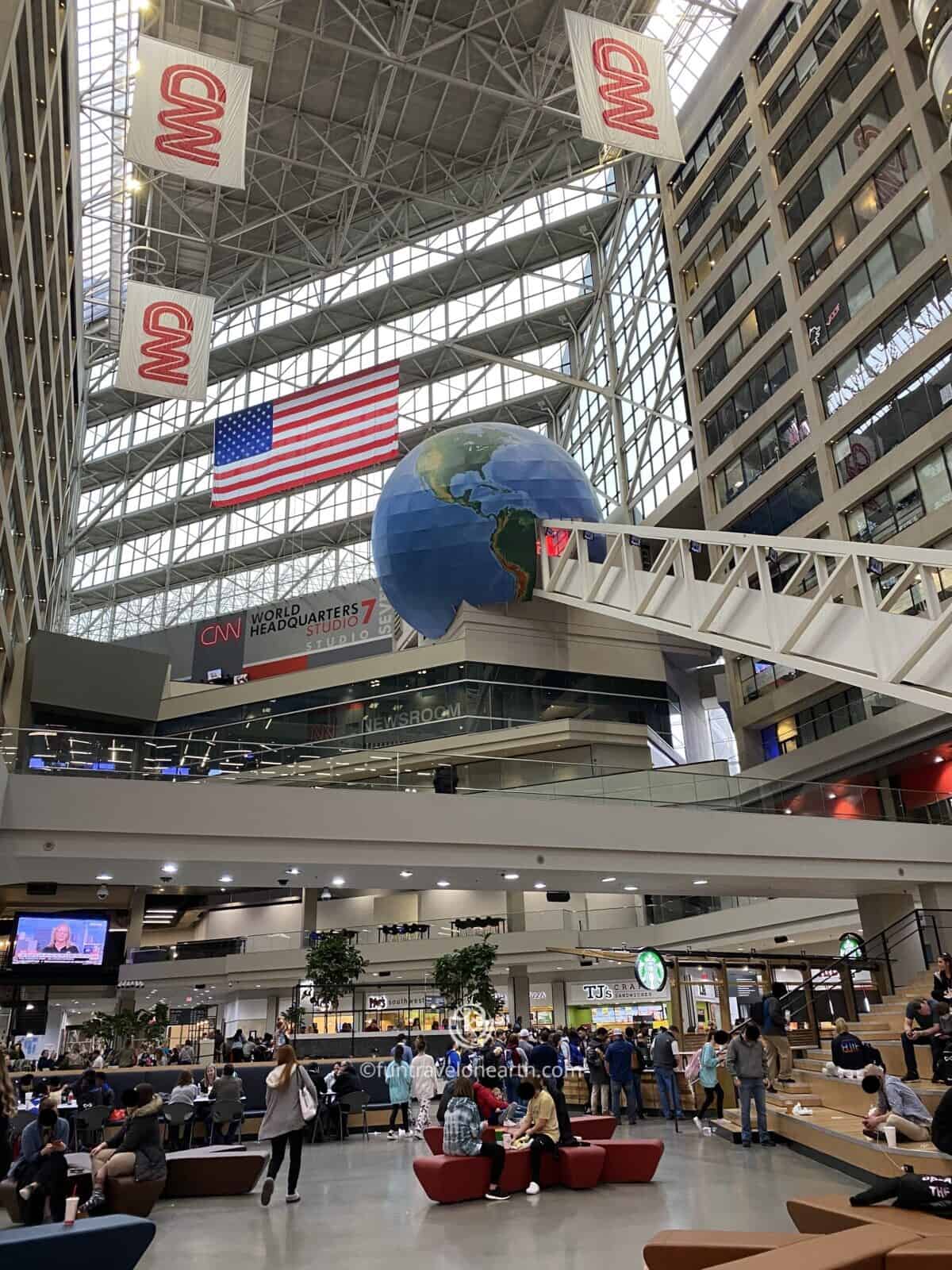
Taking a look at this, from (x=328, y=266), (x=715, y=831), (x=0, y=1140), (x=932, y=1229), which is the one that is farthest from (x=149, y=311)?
(x=328, y=266)

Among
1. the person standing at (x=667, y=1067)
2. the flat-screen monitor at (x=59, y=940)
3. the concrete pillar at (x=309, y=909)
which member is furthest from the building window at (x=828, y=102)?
the flat-screen monitor at (x=59, y=940)

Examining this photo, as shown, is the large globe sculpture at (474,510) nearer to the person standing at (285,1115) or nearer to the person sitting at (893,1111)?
the person standing at (285,1115)

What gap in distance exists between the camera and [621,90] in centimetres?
2056

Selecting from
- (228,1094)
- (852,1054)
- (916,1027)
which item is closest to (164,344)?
(228,1094)

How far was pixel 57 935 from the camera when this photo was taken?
3622 cm

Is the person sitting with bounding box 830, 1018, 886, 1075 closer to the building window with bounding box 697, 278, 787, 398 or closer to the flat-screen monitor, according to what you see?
the building window with bounding box 697, 278, 787, 398

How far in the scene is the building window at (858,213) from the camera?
2564 cm

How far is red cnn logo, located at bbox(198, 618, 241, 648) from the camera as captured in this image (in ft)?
157

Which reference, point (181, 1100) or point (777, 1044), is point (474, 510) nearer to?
point (777, 1044)

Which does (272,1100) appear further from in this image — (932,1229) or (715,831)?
(715,831)

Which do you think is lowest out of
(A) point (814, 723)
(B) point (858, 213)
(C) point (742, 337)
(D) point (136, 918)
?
(D) point (136, 918)

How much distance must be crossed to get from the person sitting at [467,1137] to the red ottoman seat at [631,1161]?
1.18 meters

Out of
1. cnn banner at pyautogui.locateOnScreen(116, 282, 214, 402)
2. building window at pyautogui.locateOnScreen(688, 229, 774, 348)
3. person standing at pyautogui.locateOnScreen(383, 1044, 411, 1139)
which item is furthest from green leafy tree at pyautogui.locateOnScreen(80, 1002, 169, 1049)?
building window at pyautogui.locateOnScreen(688, 229, 774, 348)

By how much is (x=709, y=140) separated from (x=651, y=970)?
30874mm
